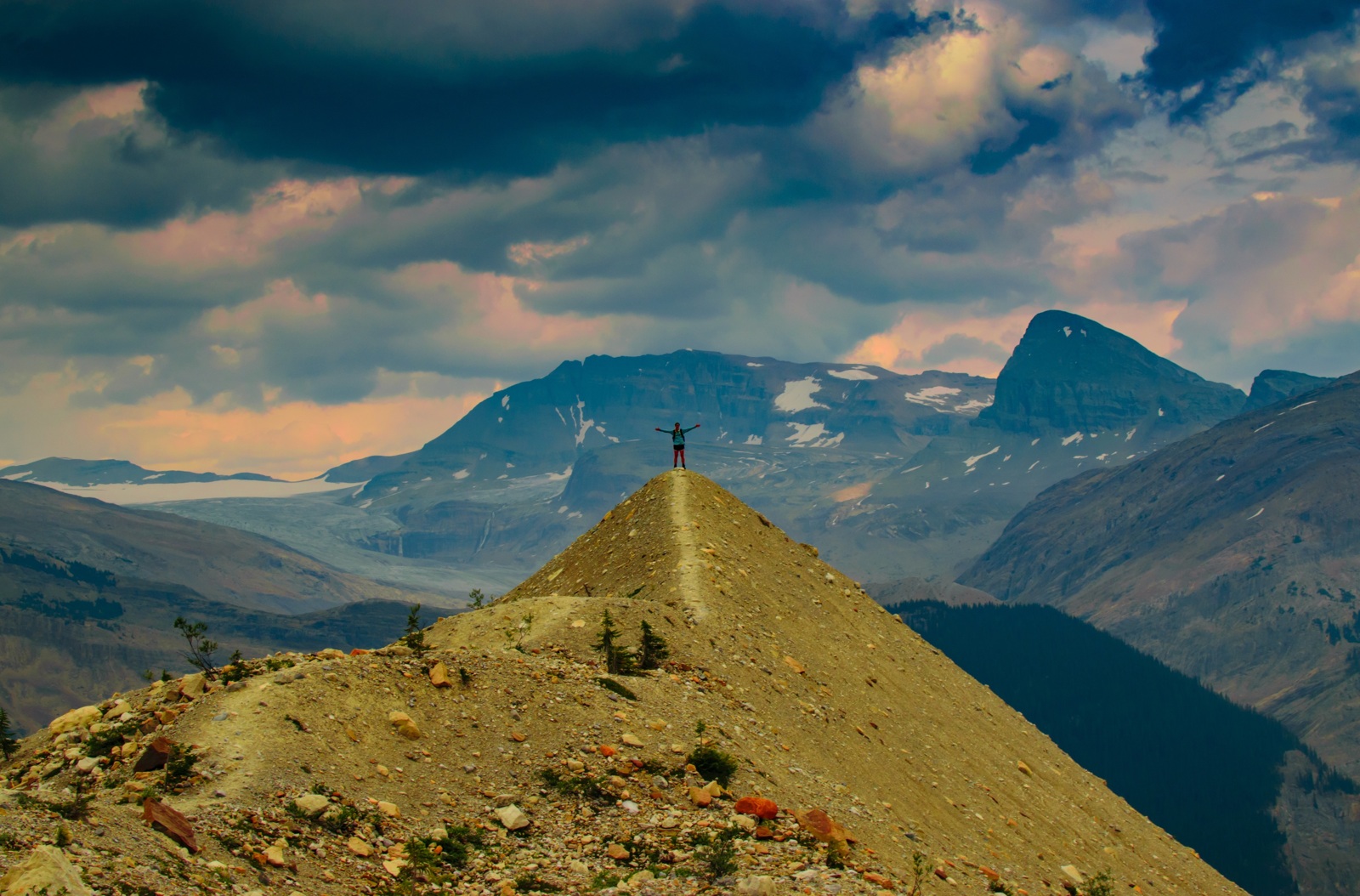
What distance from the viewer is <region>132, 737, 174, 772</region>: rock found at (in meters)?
26.7

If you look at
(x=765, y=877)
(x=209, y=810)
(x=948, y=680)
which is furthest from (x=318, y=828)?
(x=948, y=680)

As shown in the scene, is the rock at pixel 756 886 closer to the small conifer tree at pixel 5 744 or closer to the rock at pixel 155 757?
the rock at pixel 155 757

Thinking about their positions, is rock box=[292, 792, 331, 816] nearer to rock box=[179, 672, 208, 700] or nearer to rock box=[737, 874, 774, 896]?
rock box=[179, 672, 208, 700]

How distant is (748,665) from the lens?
40719mm

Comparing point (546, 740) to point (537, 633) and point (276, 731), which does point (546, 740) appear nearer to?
point (276, 731)

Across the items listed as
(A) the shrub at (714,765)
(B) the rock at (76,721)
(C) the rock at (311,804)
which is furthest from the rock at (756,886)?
(B) the rock at (76,721)

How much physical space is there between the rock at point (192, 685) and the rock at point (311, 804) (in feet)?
25.3

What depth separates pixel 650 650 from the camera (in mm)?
38656

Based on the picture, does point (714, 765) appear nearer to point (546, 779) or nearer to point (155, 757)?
point (546, 779)

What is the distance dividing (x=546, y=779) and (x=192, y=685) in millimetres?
10846

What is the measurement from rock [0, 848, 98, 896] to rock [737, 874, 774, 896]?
12027 mm

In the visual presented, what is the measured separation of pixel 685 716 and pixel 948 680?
2780cm

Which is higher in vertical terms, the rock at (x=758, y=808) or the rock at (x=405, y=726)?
the rock at (x=405, y=726)

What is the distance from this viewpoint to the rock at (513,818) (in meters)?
27.2
